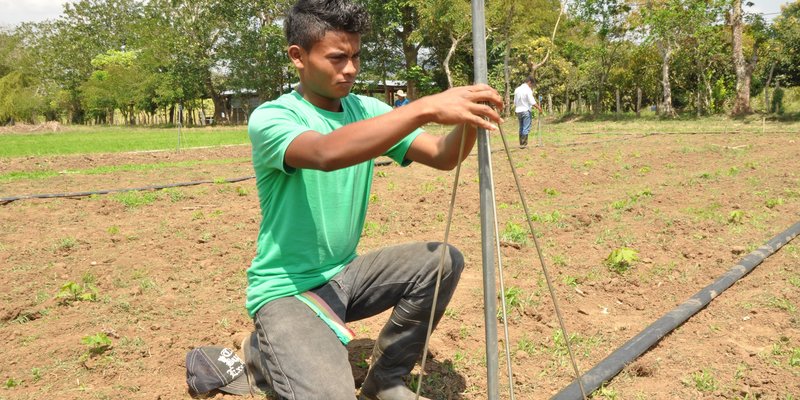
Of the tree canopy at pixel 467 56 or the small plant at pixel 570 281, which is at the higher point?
the tree canopy at pixel 467 56

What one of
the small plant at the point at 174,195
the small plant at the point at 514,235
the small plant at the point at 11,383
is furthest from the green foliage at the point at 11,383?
the small plant at the point at 174,195

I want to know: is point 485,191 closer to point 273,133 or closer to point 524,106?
point 273,133

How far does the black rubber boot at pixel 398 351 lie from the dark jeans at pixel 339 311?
24 millimetres

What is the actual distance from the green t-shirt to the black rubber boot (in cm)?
35

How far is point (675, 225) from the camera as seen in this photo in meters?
5.41

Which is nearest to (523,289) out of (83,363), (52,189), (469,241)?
(469,241)

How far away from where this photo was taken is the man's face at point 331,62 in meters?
2.19

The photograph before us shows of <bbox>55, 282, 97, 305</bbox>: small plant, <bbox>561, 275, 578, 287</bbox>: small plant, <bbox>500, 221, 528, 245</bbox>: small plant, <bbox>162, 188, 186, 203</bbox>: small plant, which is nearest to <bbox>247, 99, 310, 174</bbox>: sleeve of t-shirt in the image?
<bbox>55, 282, 97, 305</bbox>: small plant

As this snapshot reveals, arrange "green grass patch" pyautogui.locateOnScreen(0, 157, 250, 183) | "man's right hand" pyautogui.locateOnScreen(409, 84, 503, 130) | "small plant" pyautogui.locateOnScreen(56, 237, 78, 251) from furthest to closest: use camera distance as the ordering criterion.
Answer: "green grass patch" pyautogui.locateOnScreen(0, 157, 250, 183)
"small plant" pyautogui.locateOnScreen(56, 237, 78, 251)
"man's right hand" pyautogui.locateOnScreen(409, 84, 503, 130)

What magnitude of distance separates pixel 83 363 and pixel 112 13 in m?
65.3

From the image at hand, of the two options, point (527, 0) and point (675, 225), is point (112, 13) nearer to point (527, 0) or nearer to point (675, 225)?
point (527, 0)

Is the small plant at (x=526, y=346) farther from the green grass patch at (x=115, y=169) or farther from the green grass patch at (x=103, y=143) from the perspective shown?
the green grass patch at (x=103, y=143)

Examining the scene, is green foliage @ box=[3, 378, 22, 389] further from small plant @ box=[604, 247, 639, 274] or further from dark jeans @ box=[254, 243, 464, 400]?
small plant @ box=[604, 247, 639, 274]

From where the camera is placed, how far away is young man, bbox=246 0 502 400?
6.61ft
